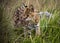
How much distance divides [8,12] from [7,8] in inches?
1.4

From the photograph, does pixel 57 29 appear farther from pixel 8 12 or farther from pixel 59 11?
pixel 8 12

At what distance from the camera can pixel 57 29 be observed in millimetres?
3748

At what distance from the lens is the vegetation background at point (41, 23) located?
12.3ft

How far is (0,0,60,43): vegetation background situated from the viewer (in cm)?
376

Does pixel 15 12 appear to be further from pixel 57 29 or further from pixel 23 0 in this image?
pixel 57 29

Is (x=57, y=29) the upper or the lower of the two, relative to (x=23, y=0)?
lower

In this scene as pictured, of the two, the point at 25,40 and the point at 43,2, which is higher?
the point at 43,2

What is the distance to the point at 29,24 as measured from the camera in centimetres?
380

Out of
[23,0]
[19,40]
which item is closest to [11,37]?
[19,40]

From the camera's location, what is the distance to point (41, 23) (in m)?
3.77

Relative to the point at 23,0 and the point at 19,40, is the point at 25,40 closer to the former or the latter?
the point at 19,40

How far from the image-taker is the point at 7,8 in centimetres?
379

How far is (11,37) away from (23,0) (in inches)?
13.4

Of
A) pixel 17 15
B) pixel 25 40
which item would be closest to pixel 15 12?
pixel 17 15
